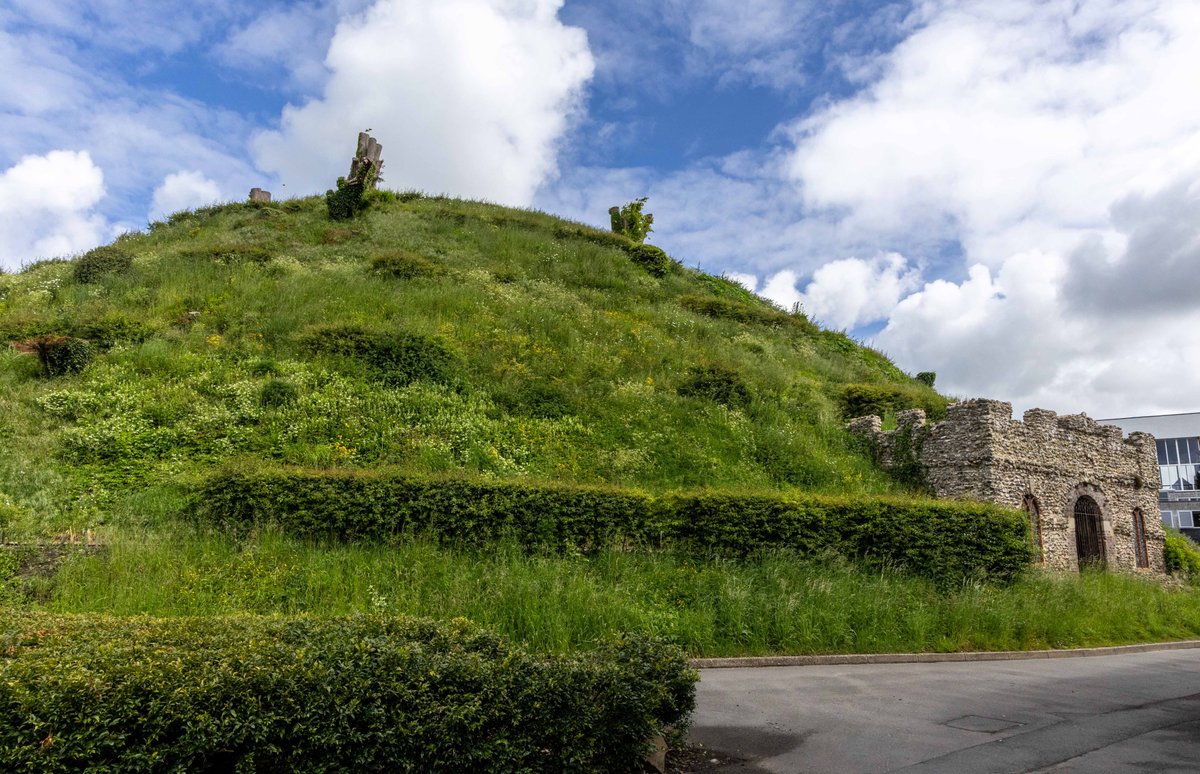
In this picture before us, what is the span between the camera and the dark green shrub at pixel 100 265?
76.7 ft

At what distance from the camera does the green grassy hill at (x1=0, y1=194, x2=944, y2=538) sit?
13.6m

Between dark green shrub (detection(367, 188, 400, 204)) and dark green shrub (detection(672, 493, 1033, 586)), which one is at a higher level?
dark green shrub (detection(367, 188, 400, 204))

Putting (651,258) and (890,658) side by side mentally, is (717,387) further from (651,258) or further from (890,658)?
(651,258)

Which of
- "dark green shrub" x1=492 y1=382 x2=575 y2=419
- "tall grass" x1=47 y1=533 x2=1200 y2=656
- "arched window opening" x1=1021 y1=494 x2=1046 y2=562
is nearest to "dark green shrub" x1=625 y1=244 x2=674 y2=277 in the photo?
"dark green shrub" x1=492 y1=382 x2=575 y2=419

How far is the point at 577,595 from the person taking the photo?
380 inches

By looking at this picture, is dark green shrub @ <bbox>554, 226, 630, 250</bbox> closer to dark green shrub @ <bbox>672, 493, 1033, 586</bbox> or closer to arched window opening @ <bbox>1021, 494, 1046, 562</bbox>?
arched window opening @ <bbox>1021, 494, 1046, 562</bbox>

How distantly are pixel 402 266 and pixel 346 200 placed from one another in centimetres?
1262

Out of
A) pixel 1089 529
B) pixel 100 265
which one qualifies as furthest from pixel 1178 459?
pixel 100 265

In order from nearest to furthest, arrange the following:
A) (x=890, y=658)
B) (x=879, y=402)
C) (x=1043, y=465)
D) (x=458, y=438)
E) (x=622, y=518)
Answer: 1. (x=890, y=658)
2. (x=622, y=518)
3. (x=458, y=438)
4. (x=1043, y=465)
5. (x=879, y=402)

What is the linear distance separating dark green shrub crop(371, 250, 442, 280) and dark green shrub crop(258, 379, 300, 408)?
945 cm

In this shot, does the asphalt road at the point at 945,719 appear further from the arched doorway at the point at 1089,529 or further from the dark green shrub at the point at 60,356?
the dark green shrub at the point at 60,356

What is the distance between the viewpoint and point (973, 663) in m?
11.0

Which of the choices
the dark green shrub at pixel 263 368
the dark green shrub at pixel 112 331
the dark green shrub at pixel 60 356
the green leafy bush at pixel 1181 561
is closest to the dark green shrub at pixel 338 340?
the dark green shrub at pixel 263 368

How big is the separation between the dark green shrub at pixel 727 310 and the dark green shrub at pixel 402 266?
32.2 feet
